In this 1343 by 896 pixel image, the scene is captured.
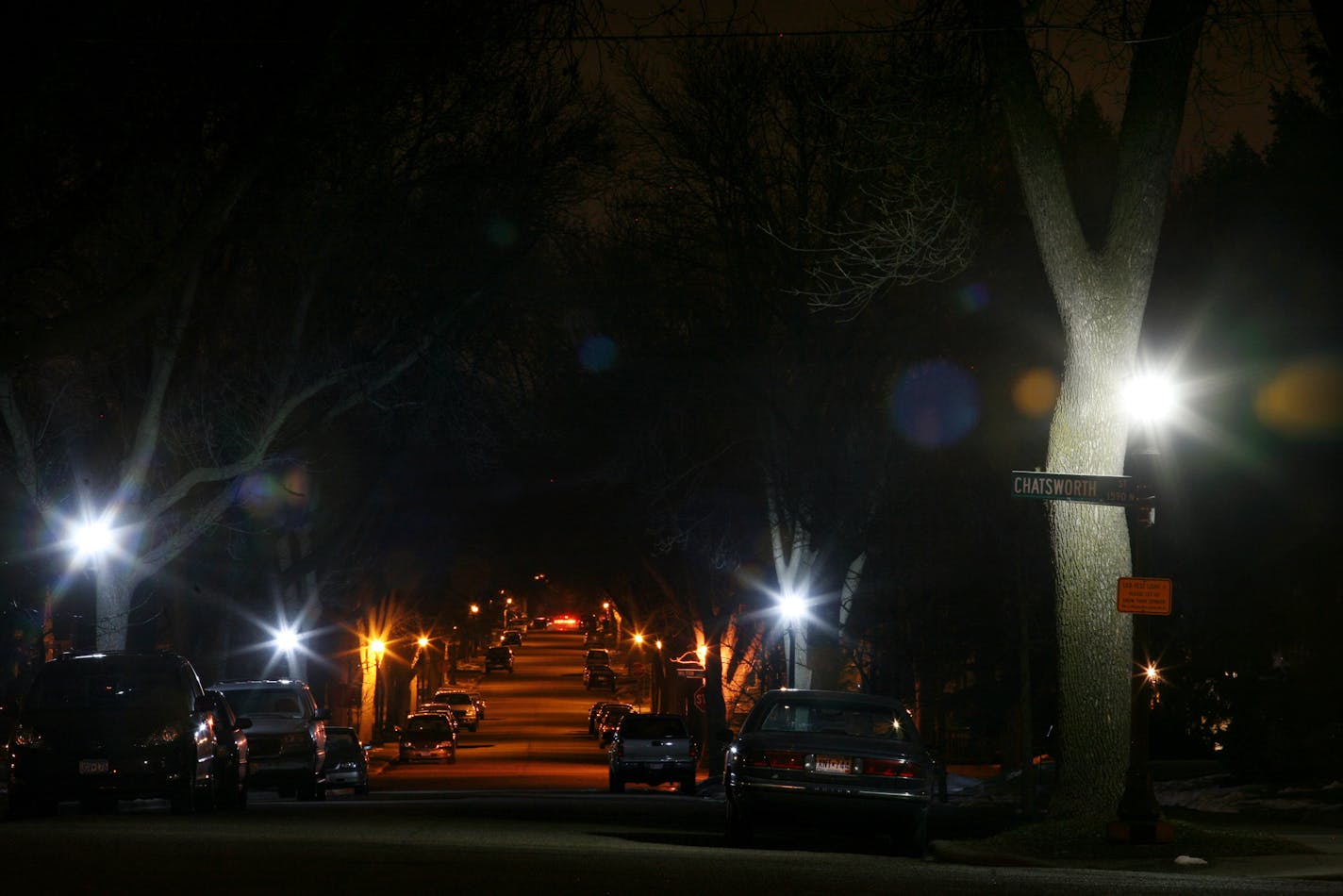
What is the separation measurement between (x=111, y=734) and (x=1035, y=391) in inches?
768

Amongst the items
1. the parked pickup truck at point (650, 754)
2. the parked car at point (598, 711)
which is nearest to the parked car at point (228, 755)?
the parked pickup truck at point (650, 754)

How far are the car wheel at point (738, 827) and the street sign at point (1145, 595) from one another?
388 centimetres

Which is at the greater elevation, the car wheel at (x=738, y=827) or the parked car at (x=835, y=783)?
the parked car at (x=835, y=783)

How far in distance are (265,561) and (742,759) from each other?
29.3 metres

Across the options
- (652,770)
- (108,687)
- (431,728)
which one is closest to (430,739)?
(431,728)

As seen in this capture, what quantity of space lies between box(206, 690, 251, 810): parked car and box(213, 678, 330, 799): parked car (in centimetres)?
476

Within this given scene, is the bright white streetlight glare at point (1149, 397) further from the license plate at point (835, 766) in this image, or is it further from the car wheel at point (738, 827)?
the car wheel at point (738, 827)

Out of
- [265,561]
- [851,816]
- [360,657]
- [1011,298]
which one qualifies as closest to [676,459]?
[1011,298]

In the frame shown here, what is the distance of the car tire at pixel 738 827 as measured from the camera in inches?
615

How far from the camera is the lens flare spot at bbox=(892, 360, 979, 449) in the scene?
32844mm

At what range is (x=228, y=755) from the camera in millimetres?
21328

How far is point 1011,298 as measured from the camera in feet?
99.7

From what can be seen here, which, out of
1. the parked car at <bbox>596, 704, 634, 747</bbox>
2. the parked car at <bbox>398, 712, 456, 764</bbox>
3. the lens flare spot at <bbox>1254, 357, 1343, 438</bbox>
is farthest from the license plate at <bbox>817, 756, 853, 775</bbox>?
the parked car at <bbox>596, 704, 634, 747</bbox>

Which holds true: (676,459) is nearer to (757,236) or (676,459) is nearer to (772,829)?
(757,236)
